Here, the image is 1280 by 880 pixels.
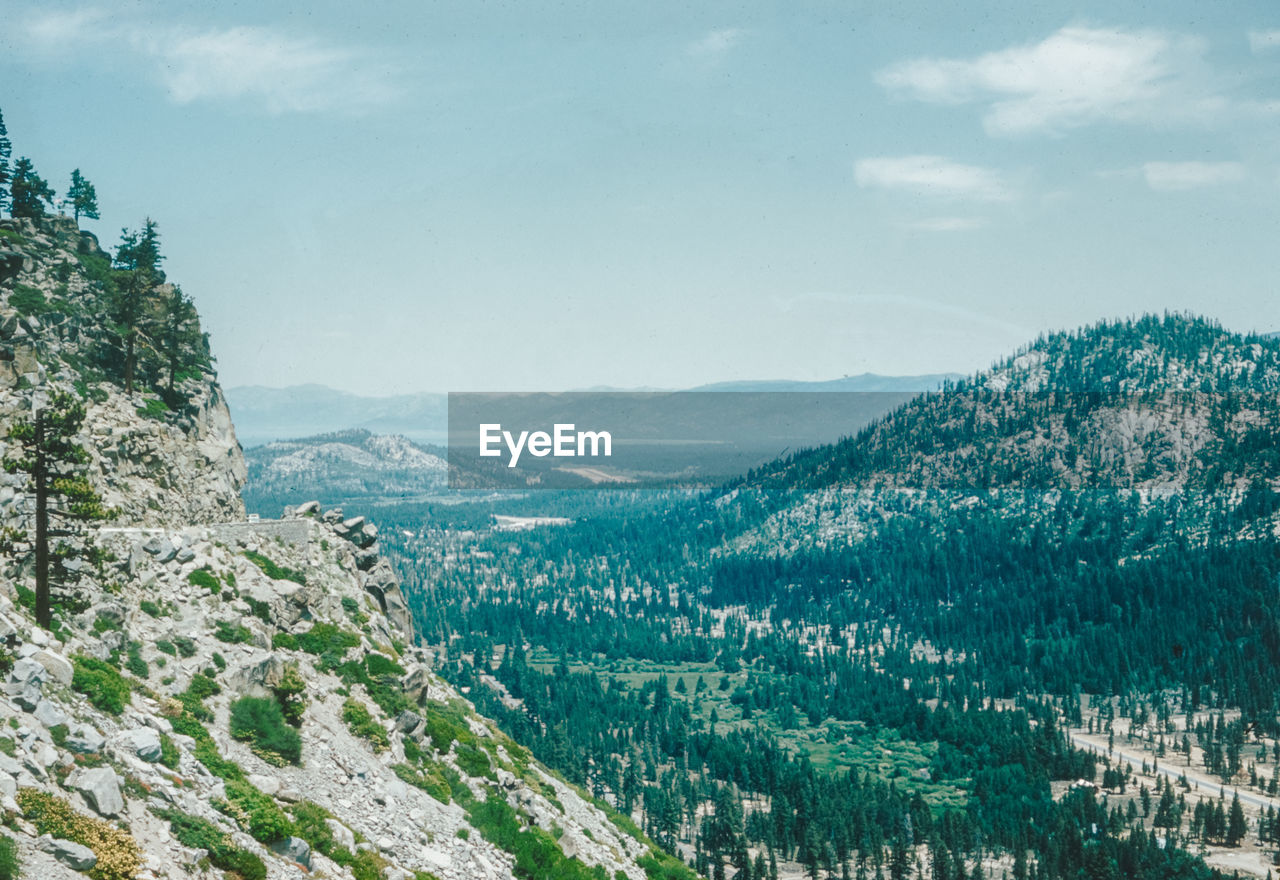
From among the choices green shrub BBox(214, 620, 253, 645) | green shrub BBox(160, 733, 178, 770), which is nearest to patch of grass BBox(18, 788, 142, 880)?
green shrub BBox(160, 733, 178, 770)

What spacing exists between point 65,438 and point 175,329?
112 feet

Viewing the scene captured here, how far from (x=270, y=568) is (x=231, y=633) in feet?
30.3

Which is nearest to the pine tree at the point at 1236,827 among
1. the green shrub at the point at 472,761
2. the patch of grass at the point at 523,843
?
the patch of grass at the point at 523,843

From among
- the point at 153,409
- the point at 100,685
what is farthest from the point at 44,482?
the point at 153,409

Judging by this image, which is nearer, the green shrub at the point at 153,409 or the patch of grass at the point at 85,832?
the patch of grass at the point at 85,832

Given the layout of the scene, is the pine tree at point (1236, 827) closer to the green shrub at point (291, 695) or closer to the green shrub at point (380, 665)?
the green shrub at point (380, 665)

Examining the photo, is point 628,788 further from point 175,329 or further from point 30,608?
point 30,608

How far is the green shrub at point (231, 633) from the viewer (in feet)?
177

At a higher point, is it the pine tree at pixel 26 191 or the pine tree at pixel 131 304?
the pine tree at pixel 26 191

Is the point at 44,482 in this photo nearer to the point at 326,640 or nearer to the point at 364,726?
the point at 326,640

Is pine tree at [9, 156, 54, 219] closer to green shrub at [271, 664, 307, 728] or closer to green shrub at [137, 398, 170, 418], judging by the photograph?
green shrub at [137, 398, 170, 418]

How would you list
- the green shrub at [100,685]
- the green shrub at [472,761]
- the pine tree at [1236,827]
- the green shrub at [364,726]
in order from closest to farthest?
the green shrub at [100,685] → the green shrub at [364,726] → the green shrub at [472,761] → the pine tree at [1236,827]

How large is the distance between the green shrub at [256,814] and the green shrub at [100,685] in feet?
19.5

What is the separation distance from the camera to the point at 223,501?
260 ft
